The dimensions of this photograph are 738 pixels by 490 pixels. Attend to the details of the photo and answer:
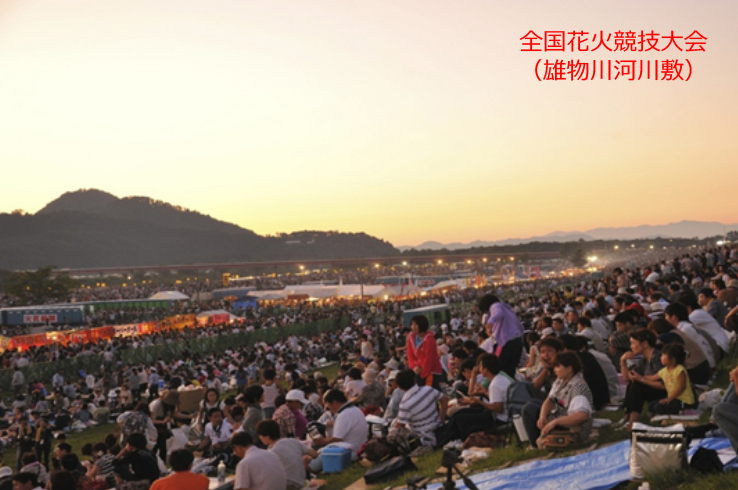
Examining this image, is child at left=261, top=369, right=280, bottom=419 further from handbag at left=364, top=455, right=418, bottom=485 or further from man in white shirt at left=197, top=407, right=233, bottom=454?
handbag at left=364, top=455, right=418, bottom=485

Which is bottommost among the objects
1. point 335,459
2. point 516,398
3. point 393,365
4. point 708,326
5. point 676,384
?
point 335,459

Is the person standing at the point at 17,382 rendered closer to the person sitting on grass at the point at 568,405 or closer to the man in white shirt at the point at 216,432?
the man in white shirt at the point at 216,432

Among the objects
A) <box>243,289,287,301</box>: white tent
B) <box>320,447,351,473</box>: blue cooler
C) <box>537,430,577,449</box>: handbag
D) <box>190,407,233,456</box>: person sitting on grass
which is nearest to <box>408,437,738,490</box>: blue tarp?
<box>537,430,577,449</box>: handbag

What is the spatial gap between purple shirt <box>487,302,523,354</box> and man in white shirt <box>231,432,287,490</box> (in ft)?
13.8

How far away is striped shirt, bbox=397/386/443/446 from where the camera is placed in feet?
27.9

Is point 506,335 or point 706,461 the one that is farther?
point 506,335

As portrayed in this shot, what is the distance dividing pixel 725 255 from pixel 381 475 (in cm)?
2500

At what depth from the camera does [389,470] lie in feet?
25.0

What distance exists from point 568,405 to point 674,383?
1.20 meters

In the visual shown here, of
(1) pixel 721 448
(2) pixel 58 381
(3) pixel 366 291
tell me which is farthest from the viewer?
(3) pixel 366 291

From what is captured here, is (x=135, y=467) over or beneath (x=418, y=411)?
beneath

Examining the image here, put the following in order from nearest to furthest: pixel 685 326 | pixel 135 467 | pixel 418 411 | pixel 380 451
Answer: pixel 135 467 < pixel 380 451 < pixel 418 411 < pixel 685 326

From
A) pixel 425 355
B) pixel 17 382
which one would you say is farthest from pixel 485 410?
pixel 17 382

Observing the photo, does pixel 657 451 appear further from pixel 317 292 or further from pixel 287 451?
pixel 317 292
